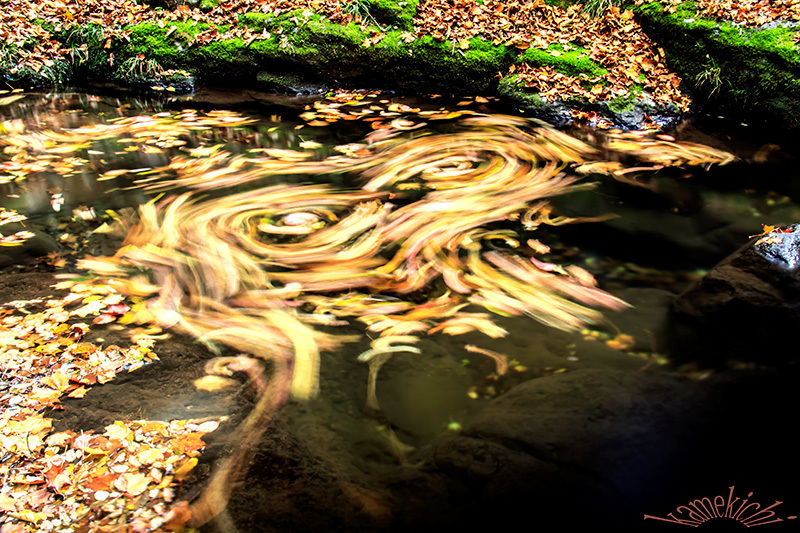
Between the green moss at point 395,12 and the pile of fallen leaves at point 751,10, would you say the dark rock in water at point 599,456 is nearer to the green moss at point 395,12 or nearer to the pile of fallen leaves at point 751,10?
the pile of fallen leaves at point 751,10

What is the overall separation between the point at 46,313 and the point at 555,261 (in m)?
2.49

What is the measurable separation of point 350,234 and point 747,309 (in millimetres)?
2011

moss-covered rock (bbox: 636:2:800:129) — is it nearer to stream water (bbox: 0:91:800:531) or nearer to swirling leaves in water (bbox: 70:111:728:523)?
stream water (bbox: 0:91:800:531)

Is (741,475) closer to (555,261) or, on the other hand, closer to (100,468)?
(555,261)

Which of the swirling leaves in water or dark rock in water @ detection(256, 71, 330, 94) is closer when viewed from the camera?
the swirling leaves in water

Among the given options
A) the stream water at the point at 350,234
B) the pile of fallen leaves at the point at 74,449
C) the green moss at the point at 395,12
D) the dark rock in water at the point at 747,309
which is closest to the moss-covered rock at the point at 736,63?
the stream water at the point at 350,234

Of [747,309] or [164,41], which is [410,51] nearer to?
[164,41]

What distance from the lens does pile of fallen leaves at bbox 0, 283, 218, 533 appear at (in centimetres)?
146

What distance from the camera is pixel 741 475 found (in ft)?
4.54

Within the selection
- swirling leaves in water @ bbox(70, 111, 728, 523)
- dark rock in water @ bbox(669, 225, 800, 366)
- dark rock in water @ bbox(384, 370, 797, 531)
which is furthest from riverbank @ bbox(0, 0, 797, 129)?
dark rock in water @ bbox(384, 370, 797, 531)

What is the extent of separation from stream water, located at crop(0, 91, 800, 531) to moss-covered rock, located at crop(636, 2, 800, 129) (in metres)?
0.28

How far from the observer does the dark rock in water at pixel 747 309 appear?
76.7 inches

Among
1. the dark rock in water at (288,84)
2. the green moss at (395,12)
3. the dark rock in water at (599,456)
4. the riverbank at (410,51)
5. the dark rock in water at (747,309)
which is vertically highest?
the green moss at (395,12)

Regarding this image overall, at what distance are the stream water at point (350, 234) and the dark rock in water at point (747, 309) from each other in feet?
0.33
